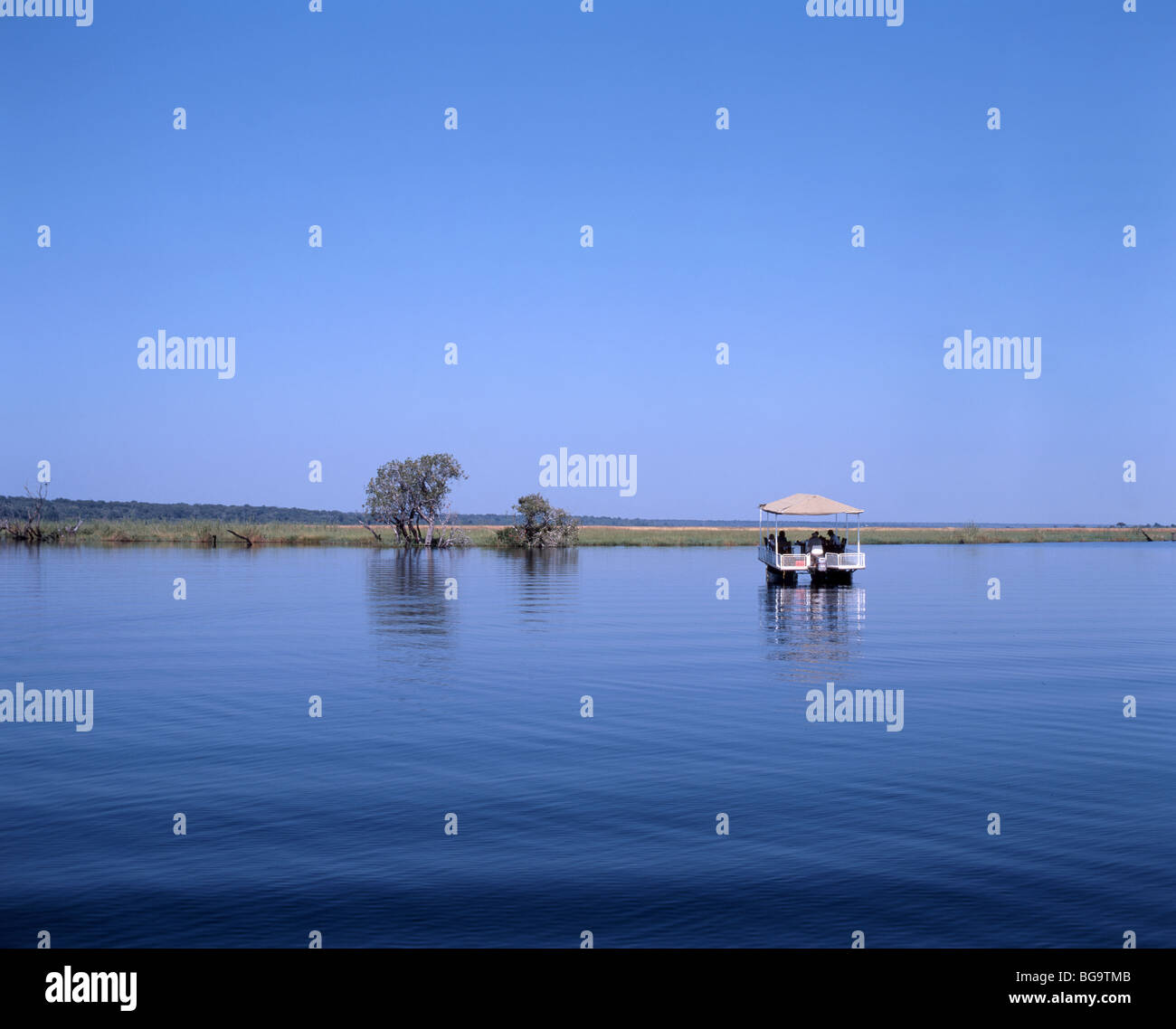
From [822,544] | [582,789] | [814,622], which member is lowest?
[582,789]

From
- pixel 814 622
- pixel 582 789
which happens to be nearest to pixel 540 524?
pixel 814 622

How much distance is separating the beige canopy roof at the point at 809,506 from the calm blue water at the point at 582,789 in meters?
20.9

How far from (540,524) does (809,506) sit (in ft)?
185

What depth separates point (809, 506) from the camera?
53.1 metres

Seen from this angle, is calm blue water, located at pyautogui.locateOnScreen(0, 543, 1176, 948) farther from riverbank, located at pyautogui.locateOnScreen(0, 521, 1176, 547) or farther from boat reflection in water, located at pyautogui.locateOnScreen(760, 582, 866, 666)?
riverbank, located at pyautogui.locateOnScreen(0, 521, 1176, 547)

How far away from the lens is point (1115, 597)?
150 ft

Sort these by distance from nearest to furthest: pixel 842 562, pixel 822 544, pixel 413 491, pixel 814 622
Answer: pixel 814 622
pixel 842 562
pixel 822 544
pixel 413 491

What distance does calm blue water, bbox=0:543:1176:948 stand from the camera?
889cm

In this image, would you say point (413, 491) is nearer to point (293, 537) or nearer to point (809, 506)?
point (293, 537)

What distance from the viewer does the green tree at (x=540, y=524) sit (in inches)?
4163

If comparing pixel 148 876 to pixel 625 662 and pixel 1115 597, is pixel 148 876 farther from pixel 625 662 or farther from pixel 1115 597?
pixel 1115 597

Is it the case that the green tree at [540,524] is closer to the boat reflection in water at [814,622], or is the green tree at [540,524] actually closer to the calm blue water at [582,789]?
the boat reflection in water at [814,622]

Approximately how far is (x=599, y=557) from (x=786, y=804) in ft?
242
